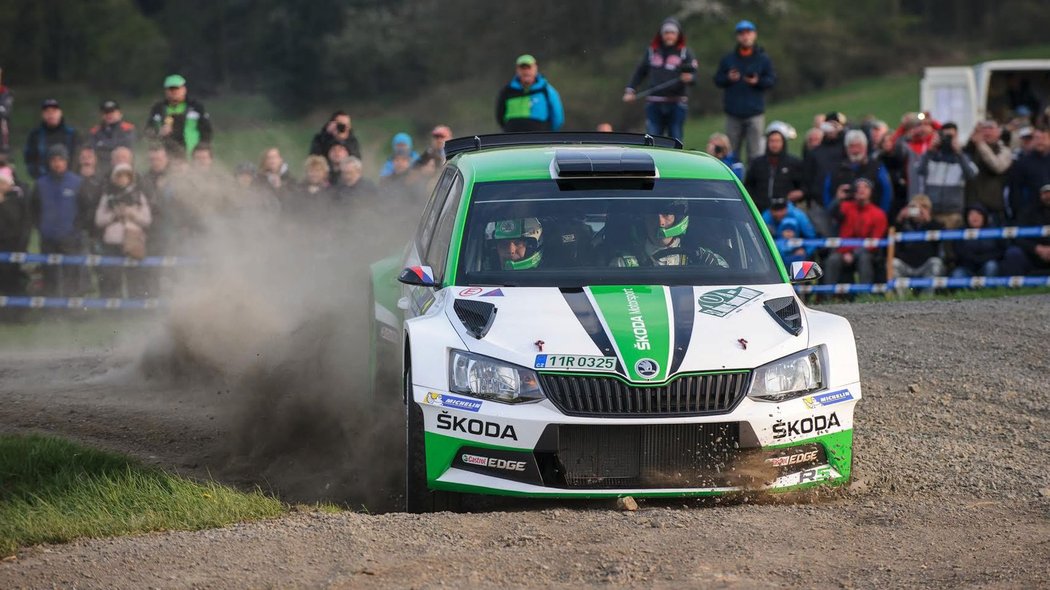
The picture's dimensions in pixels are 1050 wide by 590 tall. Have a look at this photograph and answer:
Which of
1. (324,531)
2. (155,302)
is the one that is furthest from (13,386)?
(324,531)

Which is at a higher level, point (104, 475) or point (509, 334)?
point (509, 334)

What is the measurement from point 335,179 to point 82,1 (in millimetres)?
39833

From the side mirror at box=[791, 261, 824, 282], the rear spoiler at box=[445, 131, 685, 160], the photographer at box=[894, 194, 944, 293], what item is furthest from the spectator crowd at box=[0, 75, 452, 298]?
the side mirror at box=[791, 261, 824, 282]

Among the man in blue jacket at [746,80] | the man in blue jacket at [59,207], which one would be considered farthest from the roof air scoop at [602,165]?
the man in blue jacket at [59,207]

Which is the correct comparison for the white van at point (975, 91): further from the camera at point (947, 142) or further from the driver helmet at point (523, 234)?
the driver helmet at point (523, 234)

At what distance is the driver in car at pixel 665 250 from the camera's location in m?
7.99

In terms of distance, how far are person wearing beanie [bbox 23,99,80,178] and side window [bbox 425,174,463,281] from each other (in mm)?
11959

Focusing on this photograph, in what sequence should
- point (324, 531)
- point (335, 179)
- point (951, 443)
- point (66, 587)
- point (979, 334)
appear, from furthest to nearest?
point (335, 179), point (979, 334), point (951, 443), point (324, 531), point (66, 587)

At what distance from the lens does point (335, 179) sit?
18.1m

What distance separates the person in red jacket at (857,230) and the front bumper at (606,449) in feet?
31.1

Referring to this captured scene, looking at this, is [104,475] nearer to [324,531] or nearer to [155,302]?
[324,531]

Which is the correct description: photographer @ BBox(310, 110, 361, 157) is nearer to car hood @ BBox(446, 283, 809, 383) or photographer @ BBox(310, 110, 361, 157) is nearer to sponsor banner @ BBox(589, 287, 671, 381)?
car hood @ BBox(446, 283, 809, 383)

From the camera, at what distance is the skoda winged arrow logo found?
6.89 metres

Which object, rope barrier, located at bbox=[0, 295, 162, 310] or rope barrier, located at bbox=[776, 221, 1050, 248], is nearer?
rope barrier, located at bbox=[776, 221, 1050, 248]
